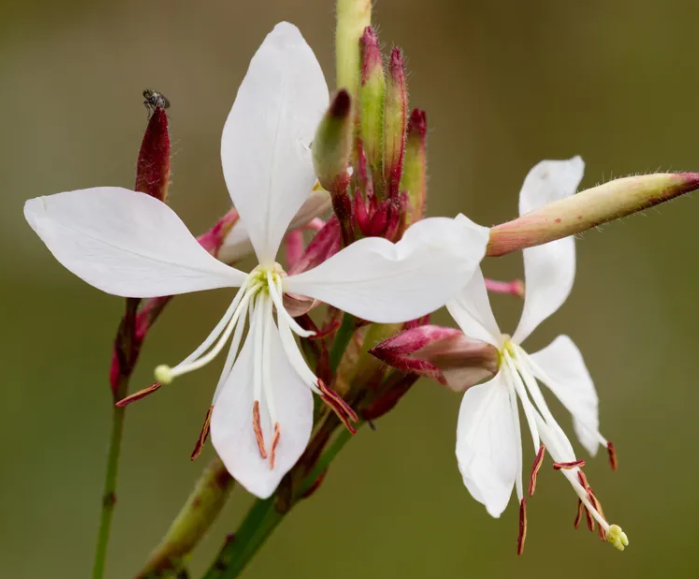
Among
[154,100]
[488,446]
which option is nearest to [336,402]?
[488,446]

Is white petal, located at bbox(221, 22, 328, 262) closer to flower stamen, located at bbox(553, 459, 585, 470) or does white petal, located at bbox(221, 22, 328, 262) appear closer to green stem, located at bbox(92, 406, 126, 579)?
green stem, located at bbox(92, 406, 126, 579)

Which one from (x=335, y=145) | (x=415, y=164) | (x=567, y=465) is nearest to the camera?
(x=335, y=145)

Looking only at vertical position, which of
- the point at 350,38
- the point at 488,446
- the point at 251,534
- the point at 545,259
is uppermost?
the point at 350,38

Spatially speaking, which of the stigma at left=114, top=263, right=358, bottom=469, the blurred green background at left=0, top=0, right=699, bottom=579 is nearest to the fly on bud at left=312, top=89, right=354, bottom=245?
the stigma at left=114, top=263, right=358, bottom=469

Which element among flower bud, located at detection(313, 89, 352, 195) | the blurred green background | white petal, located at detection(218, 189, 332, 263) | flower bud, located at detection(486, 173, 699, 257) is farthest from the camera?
the blurred green background

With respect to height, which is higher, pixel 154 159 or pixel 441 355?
pixel 154 159

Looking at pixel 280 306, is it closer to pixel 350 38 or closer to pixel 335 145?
pixel 335 145

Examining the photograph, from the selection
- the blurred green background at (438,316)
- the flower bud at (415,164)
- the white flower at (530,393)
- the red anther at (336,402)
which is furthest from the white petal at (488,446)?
the blurred green background at (438,316)

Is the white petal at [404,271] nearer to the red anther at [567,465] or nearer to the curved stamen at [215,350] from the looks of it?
the curved stamen at [215,350]
